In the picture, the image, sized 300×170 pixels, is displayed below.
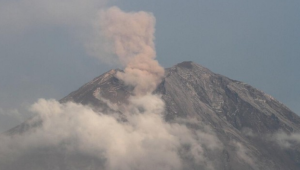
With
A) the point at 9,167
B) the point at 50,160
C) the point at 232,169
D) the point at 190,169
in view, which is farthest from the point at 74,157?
the point at 232,169

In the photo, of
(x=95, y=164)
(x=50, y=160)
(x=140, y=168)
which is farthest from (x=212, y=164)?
(x=50, y=160)

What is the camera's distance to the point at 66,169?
192 meters

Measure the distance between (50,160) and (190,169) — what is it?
43.4 m

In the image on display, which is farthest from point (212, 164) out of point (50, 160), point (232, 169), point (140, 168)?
point (50, 160)

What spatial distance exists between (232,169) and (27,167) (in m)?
62.6

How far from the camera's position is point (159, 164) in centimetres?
19775

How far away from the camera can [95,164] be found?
642 ft

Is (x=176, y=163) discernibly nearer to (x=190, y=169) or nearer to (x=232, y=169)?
(x=190, y=169)

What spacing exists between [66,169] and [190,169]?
37.6 meters

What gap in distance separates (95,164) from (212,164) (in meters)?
36.2

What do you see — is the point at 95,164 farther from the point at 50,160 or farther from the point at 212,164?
the point at 212,164

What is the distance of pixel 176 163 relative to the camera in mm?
198625

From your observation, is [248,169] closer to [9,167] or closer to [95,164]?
[95,164]

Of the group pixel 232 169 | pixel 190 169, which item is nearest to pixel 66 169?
pixel 190 169
